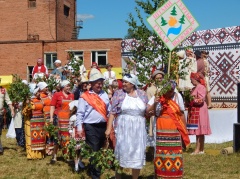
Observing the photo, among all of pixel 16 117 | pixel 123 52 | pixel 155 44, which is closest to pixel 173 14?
pixel 155 44

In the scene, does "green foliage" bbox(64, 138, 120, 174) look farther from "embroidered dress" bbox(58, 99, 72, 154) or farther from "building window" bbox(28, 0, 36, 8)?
"building window" bbox(28, 0, 36, 8)

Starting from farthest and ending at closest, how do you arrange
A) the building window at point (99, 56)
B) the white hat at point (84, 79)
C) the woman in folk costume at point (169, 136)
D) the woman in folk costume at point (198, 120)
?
the building window at point (99, 56) < the woman in folk costume at point (198, 120) < the white hat at point (84, 79) < the woman in folk costume at point (169, 136)

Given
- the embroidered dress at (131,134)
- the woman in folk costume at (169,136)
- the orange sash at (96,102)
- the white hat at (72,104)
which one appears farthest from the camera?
the white hat at (72,104)

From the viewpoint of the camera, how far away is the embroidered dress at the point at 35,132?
10523 millimetres

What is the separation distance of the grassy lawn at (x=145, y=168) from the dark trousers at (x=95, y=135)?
38.1 inches

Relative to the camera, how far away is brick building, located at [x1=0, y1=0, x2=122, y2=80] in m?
39.6

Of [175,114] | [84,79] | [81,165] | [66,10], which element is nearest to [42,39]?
[66,10]

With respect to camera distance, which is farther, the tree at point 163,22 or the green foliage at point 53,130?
the green foliage at point 53,130

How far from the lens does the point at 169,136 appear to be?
7.07 metres

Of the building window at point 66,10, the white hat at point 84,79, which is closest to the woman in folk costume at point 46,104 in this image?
the white hat at point 84,79

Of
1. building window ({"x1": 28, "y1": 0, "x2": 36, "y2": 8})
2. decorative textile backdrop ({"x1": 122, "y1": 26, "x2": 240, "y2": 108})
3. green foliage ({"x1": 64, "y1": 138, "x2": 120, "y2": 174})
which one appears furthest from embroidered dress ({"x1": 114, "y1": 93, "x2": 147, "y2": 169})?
building window ({"x1": 28, "y1": 0, "x2": 36, "y2": 8})

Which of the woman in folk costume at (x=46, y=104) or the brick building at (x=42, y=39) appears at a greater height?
the brick building at (x=42, y=39)

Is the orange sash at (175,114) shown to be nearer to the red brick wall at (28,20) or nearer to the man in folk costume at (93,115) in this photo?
the man in folk costume at (93,115)

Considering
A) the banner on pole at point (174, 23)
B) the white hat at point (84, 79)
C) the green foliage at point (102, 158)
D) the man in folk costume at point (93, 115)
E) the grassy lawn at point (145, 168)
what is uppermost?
the banner on pole at point (174, 23)
